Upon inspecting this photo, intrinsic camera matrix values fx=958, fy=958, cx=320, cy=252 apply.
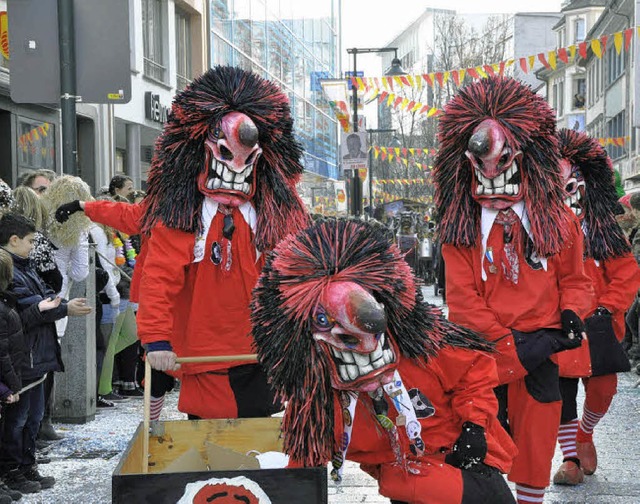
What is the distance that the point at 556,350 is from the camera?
428cm

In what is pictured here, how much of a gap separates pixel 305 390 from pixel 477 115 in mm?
1811

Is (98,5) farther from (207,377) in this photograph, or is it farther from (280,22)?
(280,22)

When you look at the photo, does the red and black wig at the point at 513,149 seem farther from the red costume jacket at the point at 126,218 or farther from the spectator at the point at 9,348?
the spectator at the point at 9,348

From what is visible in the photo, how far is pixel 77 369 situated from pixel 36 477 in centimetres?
164

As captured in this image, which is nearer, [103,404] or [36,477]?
[36,477]

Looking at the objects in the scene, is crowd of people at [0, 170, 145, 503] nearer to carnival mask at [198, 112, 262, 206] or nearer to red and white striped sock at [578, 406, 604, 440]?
carnival mask at [198, 112, 262, 206]

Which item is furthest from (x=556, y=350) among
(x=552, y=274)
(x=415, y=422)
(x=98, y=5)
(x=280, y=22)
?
(x=280, y=22)

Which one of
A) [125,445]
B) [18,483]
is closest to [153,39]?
[125,445]

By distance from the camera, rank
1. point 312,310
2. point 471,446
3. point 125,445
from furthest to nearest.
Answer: point 125,445 → point 471,446 → point 312,310

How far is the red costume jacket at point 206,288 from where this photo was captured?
4246mm

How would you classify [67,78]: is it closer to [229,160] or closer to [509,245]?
[229,160]

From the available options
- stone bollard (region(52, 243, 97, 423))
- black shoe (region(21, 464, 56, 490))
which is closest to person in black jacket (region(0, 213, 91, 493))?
black shoe (region(21, 464, 56, 490))

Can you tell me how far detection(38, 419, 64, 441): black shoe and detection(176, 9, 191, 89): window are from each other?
14513mm

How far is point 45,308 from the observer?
5.59m
